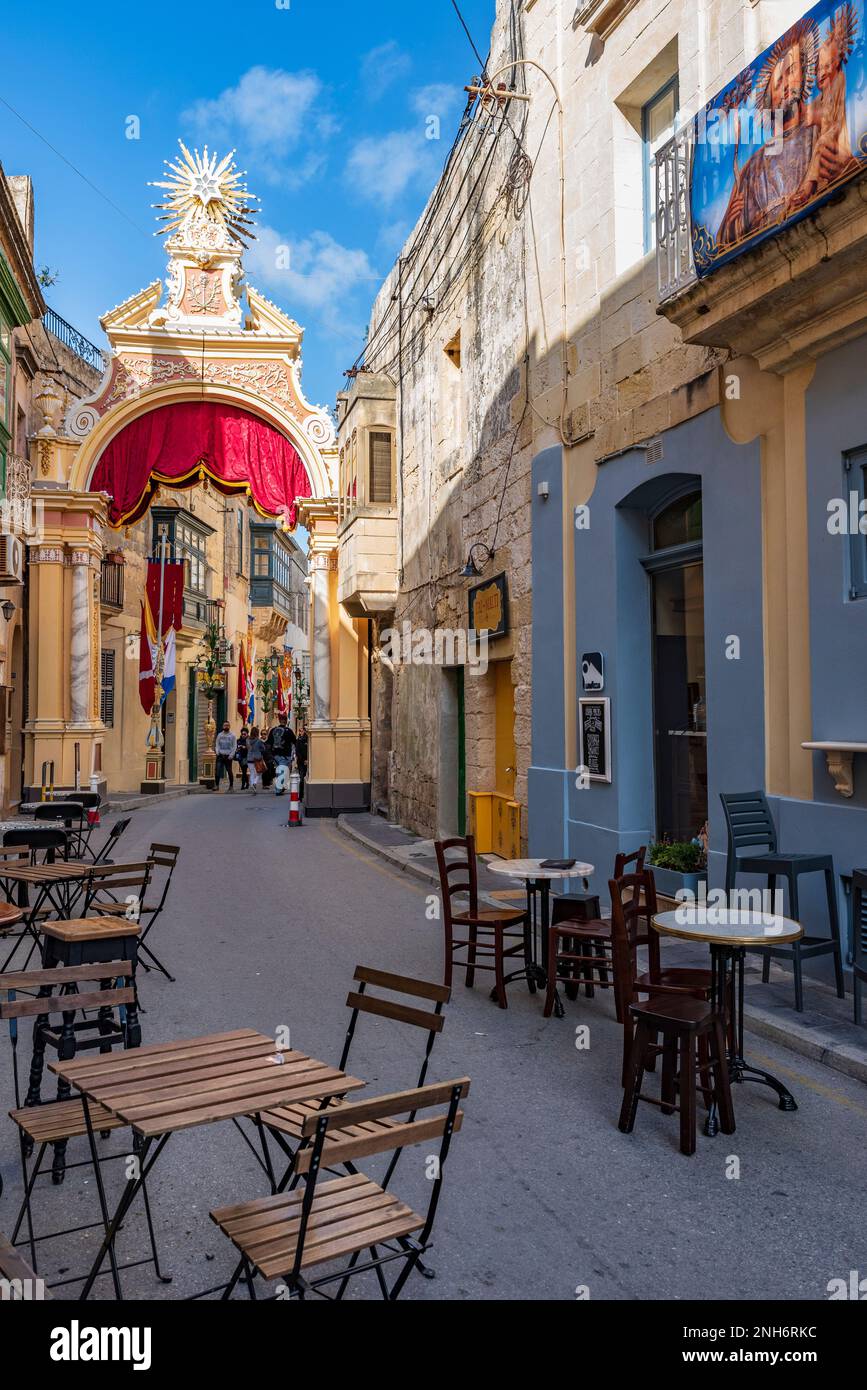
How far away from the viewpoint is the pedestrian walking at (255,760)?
2909cm

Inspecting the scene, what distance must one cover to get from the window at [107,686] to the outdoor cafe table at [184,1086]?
1006 inches

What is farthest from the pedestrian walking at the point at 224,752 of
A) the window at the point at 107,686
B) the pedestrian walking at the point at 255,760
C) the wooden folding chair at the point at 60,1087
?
the wooden folding chair at the point at 60,1087

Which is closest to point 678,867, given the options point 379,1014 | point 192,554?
point 379,1014

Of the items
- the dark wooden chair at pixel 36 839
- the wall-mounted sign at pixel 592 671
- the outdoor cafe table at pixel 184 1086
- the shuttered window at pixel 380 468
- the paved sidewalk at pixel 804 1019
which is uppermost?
the shuttered window at pixel 380 468

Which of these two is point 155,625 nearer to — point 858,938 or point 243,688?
point 243,688

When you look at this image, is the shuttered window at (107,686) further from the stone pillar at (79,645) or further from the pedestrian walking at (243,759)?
the stone pillar at (79,645)

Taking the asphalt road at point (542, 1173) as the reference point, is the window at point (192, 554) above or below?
above

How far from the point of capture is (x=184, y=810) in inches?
870

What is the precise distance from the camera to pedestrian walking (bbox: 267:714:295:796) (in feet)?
91.0

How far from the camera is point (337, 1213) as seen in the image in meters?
2.96

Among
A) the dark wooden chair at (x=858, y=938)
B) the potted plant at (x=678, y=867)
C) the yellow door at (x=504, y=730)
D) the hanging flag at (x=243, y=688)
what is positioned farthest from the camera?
the hanging flag at (x=243, y=688)

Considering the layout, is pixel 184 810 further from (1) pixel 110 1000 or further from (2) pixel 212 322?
(1) pixel 110 1000

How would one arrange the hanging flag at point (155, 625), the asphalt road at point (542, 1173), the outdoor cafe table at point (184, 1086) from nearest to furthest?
the outdoor cafe table at point (184, 1086) < the asphalt road at point (542, 1173) < the hanging flag at point (155, 625)

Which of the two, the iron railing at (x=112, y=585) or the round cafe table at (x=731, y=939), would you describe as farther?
the iron railing at (x=112, y=585)
